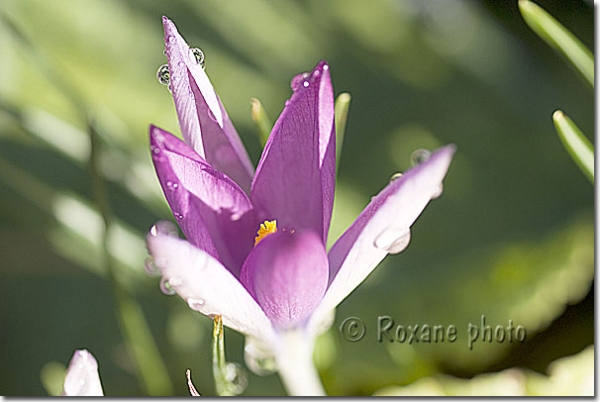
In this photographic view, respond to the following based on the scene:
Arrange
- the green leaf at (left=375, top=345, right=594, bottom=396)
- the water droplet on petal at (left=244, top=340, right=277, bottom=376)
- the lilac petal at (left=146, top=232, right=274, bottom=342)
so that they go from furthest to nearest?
the green leaf at (left=375, top=345, right=594, bottom=396) → the water droplet on petal at (left=244, top=340, right=277, bottom=376) → the lilac petal at (left=146, top=232, right=274, bottom=342)

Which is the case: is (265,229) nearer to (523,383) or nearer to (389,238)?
(389,238)

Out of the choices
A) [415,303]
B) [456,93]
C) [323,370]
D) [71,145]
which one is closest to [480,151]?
[456,93]

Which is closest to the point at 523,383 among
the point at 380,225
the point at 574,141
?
the point at 574,141

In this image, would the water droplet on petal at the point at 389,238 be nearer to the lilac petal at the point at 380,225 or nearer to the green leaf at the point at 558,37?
the lilac petal at the point at 380,225

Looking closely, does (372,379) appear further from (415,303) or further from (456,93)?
(456,93)

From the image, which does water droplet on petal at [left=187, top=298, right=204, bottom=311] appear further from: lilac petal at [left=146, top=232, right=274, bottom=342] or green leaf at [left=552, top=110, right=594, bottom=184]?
green leaf at [left=552, top=110, right=594, bottom=184]

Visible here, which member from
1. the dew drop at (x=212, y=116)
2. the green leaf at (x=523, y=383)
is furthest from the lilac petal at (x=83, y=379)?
the green leaf at (x=523, y=383)

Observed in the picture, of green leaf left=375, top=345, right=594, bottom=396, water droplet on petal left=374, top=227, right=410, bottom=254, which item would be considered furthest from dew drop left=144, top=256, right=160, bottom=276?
green leaf left=375, top=345, right=594, bottom=396
